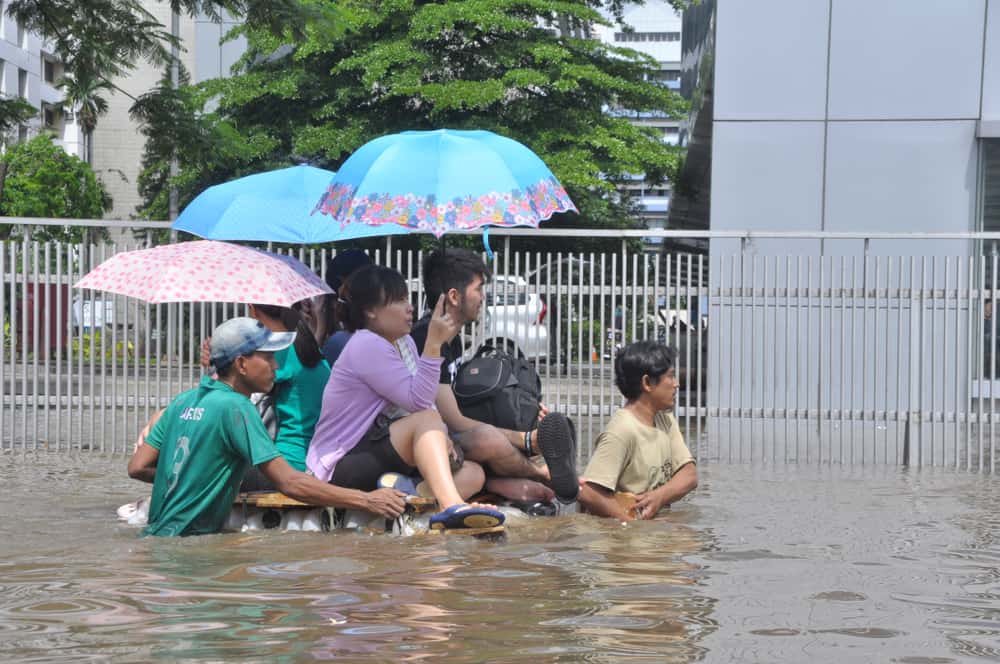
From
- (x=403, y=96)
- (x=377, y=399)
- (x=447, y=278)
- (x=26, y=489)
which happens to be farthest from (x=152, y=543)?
(x=403, y=96)

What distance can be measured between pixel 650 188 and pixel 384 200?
74.1ft

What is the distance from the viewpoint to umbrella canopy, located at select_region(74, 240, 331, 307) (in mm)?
7246

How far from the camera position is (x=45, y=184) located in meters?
42.0

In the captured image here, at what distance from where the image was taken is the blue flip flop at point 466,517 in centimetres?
670

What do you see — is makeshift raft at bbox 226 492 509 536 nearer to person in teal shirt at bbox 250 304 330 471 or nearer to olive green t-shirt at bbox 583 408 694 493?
person in teal shirt at bbox 250 304 330 471

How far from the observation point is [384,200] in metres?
7.75

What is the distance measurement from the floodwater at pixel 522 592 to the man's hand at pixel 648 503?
96 mm

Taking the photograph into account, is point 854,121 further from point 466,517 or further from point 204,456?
point 204,456

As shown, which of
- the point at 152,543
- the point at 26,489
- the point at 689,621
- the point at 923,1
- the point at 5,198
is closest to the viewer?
the point at 689,621

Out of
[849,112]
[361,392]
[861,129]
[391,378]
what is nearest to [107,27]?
[849,112]

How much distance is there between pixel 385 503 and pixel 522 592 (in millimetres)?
1330

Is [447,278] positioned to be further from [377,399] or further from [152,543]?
[152,543]

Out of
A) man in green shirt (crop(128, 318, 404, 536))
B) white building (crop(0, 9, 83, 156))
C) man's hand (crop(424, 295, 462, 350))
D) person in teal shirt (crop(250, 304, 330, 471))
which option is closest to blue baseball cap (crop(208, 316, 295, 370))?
man in green shirt (crop(128, 318, 404, 536))

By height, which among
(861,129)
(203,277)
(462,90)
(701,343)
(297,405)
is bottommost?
(297,405)
